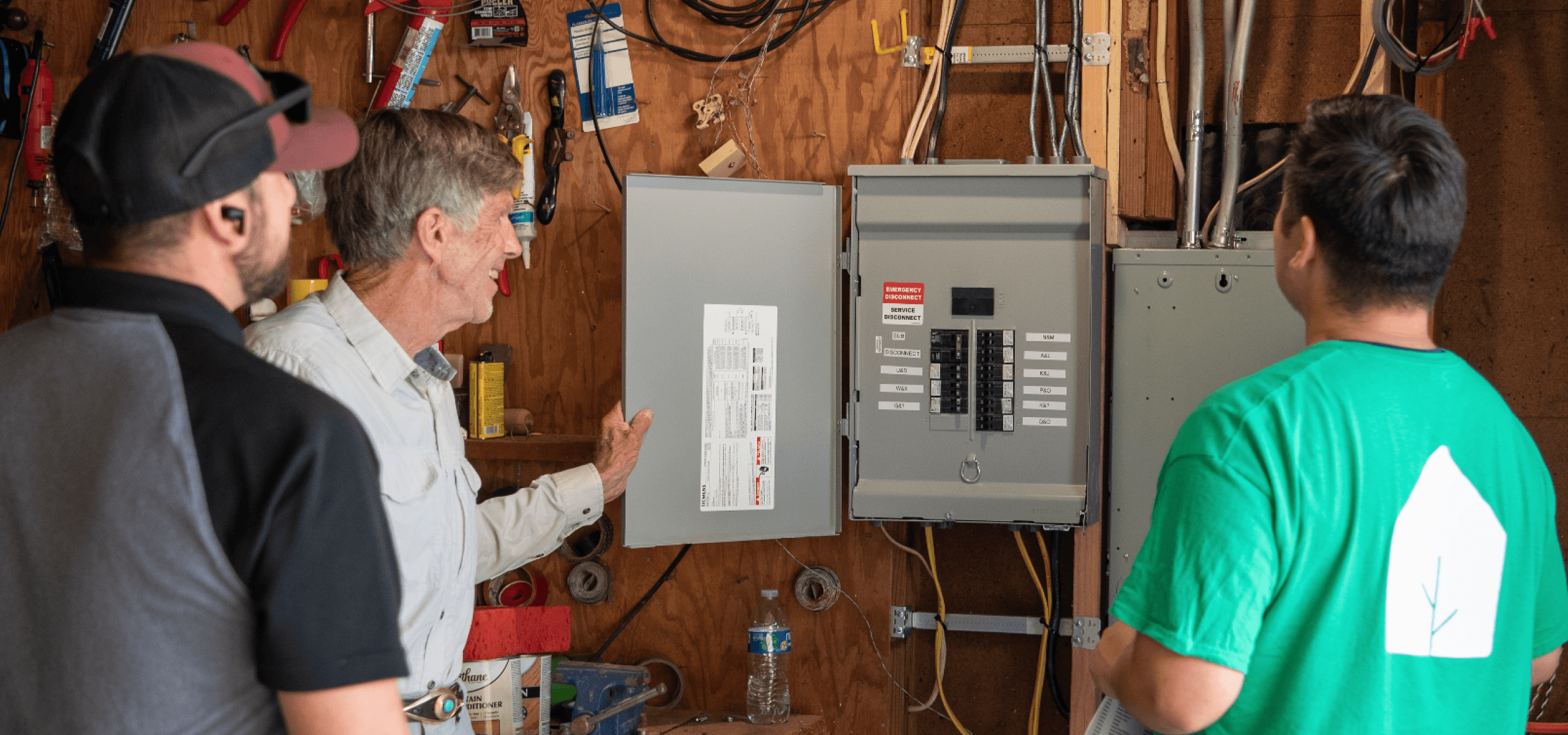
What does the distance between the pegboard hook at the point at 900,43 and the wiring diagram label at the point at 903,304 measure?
0.54 meters

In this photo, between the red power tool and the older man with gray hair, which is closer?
the older man with gray hair

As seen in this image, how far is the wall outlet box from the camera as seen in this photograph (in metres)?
2.14

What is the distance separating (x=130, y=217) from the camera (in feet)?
2.42

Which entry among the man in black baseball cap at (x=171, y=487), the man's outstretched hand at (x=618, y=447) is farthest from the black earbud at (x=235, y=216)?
the man's outstretched hand at (x=618, y=447)

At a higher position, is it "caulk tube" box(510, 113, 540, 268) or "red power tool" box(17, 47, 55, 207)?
"red power tool" box(17, 47, 55, 207)

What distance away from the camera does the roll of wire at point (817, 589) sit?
2213 mm

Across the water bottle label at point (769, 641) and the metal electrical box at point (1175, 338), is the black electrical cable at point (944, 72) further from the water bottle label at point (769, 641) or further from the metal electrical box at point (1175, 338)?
the water bottle label at point (769, 641)

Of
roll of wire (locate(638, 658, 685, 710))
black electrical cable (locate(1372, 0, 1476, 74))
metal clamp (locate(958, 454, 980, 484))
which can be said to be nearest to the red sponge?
roll of wire (locate(638, 658, 685, 710))

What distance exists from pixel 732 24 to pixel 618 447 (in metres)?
0.94

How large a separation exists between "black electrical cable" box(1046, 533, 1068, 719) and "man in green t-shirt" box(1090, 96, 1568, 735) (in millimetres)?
1153

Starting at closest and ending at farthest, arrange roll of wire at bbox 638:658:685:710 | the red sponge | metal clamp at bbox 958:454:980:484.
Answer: metal clamp at bbox 958:454:980:484 < the red sponge < roll of wire at bbox 638:658:685:710

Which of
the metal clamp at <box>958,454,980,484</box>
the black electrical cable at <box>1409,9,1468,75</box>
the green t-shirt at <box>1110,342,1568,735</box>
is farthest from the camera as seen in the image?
the metal clamp at <box>958,454,980,484</box>

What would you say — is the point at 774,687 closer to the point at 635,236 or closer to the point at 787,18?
the point at 635,236

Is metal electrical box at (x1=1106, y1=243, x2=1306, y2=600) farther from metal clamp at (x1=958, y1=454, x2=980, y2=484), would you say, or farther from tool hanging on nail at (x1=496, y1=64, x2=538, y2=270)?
tool hanging on nail at (x1=496, y1=64, x2=538, y2=270)
